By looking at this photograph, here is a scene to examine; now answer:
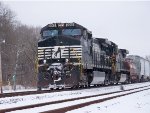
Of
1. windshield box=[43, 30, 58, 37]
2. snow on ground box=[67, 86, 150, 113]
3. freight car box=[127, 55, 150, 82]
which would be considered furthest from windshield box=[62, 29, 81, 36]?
freight car box=[127, 55, 150, 82]

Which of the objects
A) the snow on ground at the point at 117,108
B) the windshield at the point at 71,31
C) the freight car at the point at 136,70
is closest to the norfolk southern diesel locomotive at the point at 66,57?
the windshield at the point at 71,31

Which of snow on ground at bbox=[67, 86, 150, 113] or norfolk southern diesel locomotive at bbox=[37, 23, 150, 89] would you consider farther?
norfolk southern diesel locomotive at bbox=[37, 23, 150, 89]

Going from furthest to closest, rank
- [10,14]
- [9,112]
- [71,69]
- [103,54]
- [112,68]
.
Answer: [10,14] < [112,68] < [103,54] < [71,69] < [9,112]

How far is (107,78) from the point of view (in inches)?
1382

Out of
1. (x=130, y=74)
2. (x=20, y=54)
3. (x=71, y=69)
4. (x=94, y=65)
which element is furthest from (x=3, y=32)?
(x=71, y=69)

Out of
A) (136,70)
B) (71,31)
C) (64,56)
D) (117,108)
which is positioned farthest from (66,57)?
(136,70)

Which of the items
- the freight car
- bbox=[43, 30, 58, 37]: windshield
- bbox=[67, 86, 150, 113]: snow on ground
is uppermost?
bbox=[43, 30, 58, 37]: windshield

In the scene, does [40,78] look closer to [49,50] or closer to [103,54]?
[49,50]

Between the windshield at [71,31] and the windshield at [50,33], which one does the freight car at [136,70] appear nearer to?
the windshield at [71,31]

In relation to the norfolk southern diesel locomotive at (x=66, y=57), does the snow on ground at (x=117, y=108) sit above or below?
below

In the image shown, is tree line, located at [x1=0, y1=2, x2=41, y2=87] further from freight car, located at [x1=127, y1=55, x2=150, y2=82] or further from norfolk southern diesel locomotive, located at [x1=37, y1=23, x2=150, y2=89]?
norfolk southern diesel locomotive, located at [x1=37, y1=23, x2=150, y2=89]

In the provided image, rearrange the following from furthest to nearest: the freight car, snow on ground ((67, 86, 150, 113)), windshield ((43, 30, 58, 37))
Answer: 1. the freight car
2. windshield ((43, 30, 58, 37))
3. snow on ground ((67, 86, 150, 113))

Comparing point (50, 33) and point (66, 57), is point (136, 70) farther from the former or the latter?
point (66, 57)

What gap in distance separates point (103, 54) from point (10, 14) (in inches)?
1331
